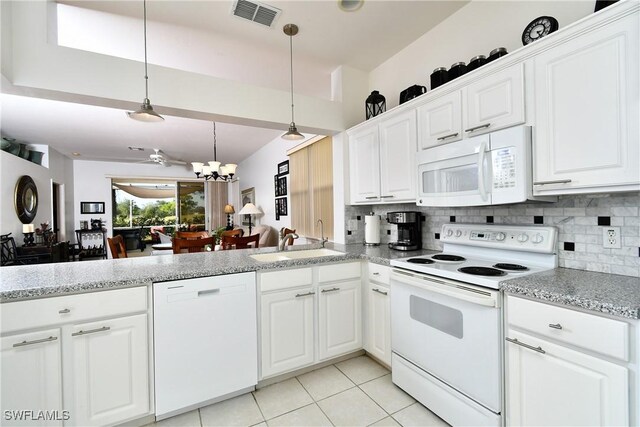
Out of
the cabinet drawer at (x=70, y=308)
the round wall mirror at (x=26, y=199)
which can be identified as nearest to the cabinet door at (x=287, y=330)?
the cabinet drawer at (x=70, y=308)

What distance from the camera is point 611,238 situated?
4.70 feet

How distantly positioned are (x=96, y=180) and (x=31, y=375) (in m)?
7.83

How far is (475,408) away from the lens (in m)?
1.43

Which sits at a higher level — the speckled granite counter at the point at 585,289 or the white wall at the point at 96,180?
the white wall at the point at 96,180

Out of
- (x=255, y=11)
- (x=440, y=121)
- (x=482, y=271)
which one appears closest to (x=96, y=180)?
(x=255, y=11)

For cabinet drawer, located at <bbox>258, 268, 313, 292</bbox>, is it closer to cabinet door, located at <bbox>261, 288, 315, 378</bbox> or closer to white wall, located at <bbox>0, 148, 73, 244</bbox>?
cabinet door, located at <bbox>261, 288, 315, 378</bbox>

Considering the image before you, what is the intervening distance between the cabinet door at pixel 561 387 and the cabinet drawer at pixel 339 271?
118 cm

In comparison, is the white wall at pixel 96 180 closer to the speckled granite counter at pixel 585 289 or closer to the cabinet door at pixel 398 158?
the cabinet door at pixel 398 158

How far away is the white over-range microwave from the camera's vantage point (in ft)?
4.88

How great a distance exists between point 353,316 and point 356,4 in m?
2.45

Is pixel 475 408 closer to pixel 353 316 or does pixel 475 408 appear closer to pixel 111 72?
pixel 353 316

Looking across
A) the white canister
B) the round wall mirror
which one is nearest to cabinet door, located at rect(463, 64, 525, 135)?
the white canister

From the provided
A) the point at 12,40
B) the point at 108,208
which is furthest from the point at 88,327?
the point at 108,208

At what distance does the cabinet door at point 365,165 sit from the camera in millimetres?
2618
